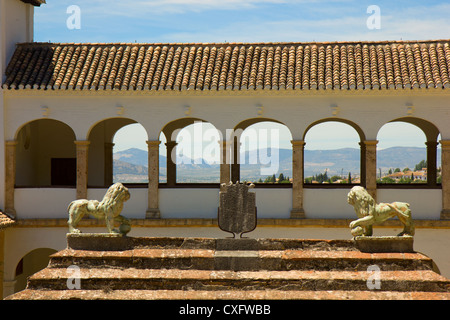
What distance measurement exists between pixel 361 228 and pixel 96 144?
47.2ft

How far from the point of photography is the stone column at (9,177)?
19.0 m

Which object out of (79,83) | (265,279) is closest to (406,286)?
(265,279)

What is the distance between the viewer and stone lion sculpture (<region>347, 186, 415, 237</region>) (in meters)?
10.6

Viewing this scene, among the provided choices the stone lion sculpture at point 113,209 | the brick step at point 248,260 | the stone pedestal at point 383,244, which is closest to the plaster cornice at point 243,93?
the stone lion sculpture at point 113,209

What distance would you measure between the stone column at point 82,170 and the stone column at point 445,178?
32.4 feet

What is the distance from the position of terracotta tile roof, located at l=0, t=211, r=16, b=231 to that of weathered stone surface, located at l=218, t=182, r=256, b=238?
29.9 feet

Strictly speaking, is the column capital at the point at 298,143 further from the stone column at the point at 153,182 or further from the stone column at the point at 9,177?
the stone column at the point at 9,177

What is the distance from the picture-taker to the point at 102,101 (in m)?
19.0

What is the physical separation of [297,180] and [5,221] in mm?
8051

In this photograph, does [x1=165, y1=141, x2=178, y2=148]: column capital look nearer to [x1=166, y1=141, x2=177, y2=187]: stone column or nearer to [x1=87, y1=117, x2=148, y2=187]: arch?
[x1=166, y1=141, x2=177, y2=187]: stone column

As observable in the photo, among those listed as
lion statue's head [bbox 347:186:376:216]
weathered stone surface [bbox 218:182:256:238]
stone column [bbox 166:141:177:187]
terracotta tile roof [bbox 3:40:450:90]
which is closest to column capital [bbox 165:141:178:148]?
stone column [bbox 166:141:177:187]

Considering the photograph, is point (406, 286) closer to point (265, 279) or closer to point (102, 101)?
point (265, 279)

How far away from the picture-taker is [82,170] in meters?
19.0

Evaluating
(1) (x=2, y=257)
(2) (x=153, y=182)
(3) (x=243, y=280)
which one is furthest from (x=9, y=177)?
(3) (x=243, y=280)
